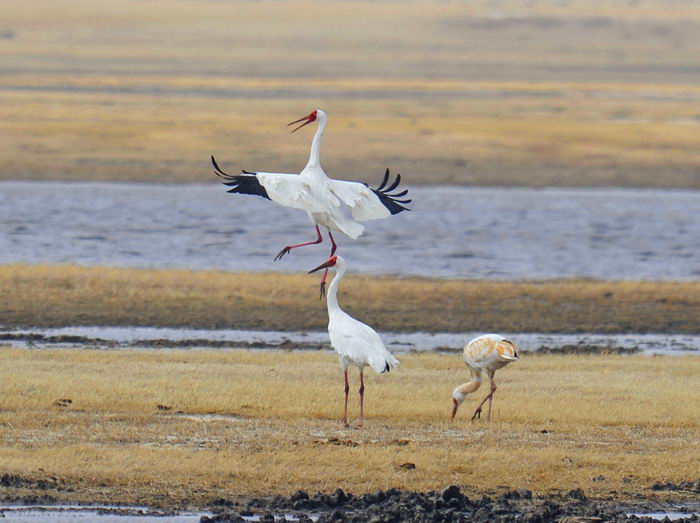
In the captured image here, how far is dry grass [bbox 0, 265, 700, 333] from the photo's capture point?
21109 mm

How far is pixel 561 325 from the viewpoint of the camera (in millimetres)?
21438

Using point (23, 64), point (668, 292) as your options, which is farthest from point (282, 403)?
point (23, 64)

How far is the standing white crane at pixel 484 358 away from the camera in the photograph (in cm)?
1381

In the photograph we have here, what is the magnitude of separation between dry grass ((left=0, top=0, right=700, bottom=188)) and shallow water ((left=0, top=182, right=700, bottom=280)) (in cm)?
256

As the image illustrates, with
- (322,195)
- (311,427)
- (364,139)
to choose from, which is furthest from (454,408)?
(364,139)

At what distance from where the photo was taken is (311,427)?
43.5ft

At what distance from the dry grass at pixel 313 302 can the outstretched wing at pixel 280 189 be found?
5.94 metres

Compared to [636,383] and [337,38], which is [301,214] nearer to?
[636,383]

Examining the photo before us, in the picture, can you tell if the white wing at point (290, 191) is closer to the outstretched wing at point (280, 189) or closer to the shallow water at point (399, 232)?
the outstretched wing at point (280, 189)

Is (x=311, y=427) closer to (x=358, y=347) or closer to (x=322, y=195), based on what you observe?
(x=358, y=347)

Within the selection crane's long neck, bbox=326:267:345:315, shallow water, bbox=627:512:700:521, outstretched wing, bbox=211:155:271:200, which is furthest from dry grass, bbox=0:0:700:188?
shallow water, bbox=627:512:700:521

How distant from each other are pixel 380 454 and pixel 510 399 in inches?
143

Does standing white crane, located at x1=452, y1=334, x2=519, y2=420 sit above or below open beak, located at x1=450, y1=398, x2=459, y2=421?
above

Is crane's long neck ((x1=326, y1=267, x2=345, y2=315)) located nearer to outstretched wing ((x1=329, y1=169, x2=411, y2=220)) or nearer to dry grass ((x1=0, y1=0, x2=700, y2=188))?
outstretched wing ((x1=329, y1=169, x2=411, y2=220))
